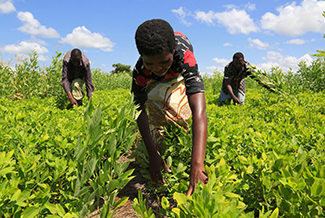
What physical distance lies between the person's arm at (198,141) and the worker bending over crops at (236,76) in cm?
450

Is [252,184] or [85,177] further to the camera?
[252,184]

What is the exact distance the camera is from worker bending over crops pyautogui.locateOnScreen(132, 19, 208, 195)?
1.71m

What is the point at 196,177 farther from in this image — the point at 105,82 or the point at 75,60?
the point at 105,82

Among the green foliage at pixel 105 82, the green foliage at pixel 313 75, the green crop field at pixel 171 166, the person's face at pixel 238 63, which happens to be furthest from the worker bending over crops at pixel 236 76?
the green foliage at pixel 105 82

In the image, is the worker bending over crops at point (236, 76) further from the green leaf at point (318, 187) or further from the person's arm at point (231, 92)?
the green leaf at point (318, 187)

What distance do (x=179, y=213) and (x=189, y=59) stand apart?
4.96 feet

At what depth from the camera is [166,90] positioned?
279 cm

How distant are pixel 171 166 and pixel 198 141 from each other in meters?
0.79

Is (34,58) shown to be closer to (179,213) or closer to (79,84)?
(79,84)

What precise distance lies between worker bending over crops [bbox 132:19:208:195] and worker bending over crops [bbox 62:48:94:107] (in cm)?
352

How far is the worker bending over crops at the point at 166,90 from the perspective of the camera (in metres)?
1.71

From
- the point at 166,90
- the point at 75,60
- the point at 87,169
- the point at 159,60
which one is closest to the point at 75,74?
the point at 75,60

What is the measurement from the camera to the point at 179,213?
120 centimetres

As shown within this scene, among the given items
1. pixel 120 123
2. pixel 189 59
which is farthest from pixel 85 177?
pixel 189 59
